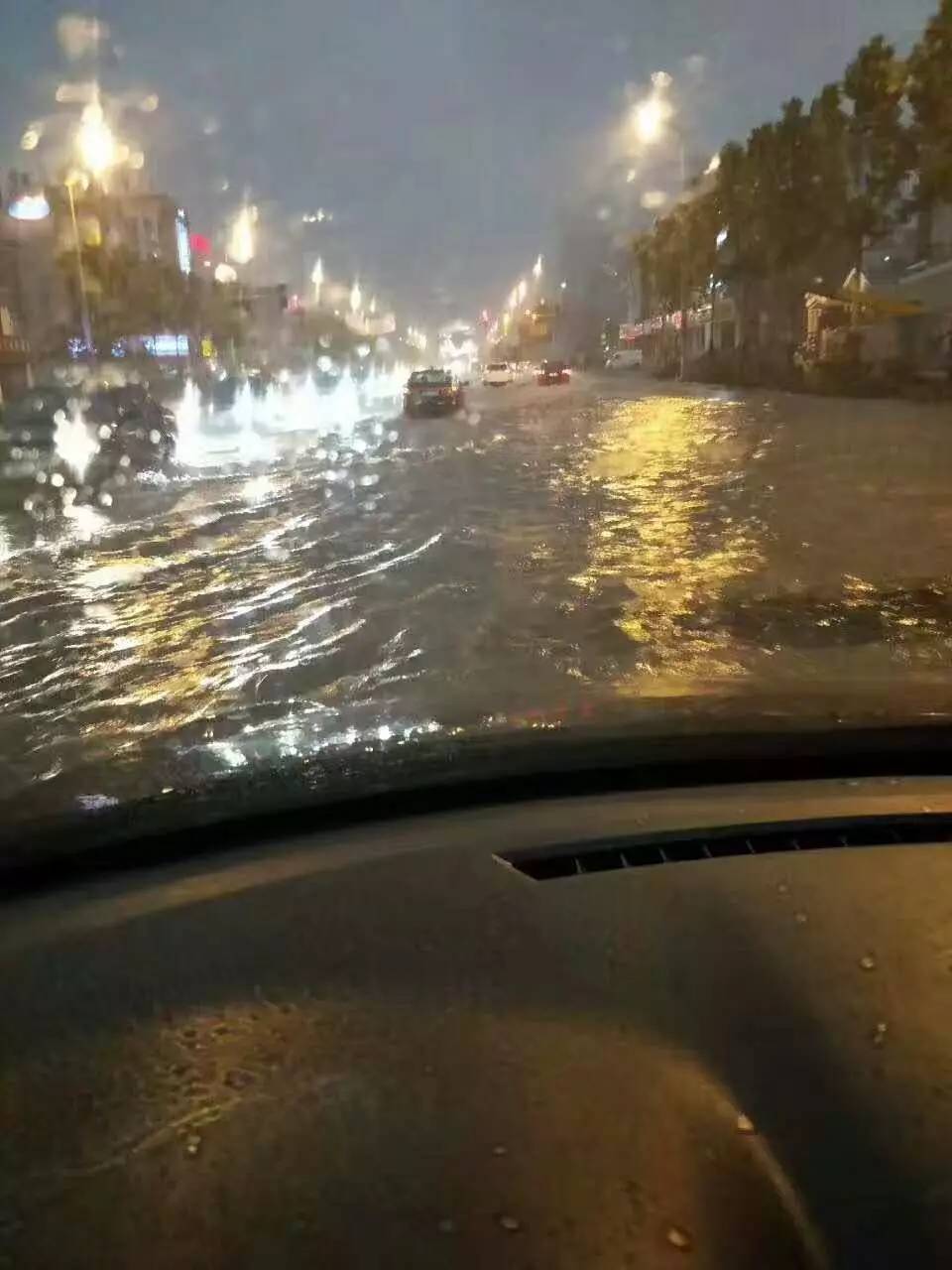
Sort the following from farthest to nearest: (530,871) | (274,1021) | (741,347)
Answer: (741,347)
(530,871)
(274,1021)

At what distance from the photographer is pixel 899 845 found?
3.06 m

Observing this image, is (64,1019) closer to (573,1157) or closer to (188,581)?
(573,1157)

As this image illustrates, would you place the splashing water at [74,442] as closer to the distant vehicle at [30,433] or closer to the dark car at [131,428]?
the distant vehicle at [30,433]

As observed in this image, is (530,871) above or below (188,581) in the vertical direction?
above

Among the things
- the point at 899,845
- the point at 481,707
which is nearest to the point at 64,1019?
the point at 899,845

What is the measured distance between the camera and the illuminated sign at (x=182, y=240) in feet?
370

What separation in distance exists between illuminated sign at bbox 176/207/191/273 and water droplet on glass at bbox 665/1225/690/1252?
116 metres

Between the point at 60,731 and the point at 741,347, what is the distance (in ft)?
207

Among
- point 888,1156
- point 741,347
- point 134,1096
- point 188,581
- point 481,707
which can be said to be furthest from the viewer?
point 741,347

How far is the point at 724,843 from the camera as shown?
10.2 feet

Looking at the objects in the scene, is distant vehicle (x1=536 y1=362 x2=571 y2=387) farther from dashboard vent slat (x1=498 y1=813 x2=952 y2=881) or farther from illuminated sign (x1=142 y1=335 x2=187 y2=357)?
dashboard vent slat (x1=498 y1=813 x2=952 y2=881)

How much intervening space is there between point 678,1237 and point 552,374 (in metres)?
79.3

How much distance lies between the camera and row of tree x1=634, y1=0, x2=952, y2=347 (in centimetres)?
4662

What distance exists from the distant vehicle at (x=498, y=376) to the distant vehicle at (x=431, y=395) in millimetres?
35597
